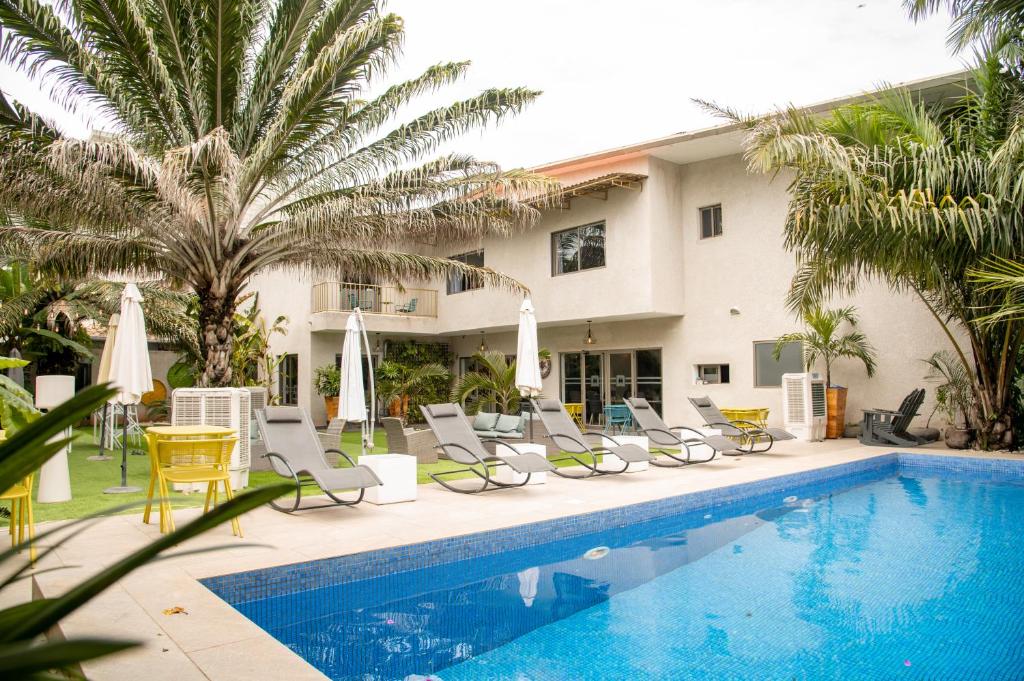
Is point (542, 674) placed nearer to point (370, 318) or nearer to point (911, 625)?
point (911, 625)

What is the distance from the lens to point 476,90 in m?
12.4

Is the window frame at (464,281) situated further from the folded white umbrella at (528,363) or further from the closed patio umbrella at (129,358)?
the closed patio umbrella at (129,358)

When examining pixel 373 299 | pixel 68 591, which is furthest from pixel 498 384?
pixel 68 591

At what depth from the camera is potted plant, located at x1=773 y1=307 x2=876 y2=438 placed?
15750 millimetres

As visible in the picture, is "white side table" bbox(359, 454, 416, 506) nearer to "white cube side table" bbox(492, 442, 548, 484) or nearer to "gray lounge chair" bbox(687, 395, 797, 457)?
"white cube side table" bbox(492, 442, 548, 484)

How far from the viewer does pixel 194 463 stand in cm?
696

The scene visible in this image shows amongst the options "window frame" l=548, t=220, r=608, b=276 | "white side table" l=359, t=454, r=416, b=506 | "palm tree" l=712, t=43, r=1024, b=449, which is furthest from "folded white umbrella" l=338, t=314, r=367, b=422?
"window frame" l=548, t=220, r=608, b=276

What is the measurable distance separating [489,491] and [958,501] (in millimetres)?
6420

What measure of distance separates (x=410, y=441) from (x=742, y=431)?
6135mm

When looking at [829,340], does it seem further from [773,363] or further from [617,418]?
[617,418]

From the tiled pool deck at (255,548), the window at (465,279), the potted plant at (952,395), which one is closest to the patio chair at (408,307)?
the window at (465,279)

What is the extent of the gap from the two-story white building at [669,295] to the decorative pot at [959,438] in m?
1.74

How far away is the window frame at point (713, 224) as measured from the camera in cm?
1842

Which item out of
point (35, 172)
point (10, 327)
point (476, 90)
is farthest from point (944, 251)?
point (10, 327)
